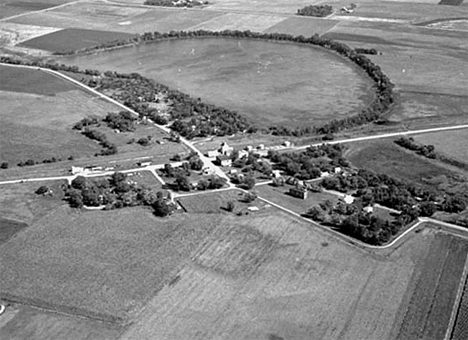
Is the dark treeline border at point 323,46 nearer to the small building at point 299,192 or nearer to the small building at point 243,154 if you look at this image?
the small building at point 243,154

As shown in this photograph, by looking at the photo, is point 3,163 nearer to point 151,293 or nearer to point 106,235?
point 106,235

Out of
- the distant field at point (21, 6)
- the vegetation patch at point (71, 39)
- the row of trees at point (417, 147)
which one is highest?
the distant field at point (21, 6)

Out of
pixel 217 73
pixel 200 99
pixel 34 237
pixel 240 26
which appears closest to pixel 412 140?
pixel 200 99

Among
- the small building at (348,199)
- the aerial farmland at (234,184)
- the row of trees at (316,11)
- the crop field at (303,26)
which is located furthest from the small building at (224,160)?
the row of trees at (316,11)

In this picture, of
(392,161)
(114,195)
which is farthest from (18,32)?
(392,161)

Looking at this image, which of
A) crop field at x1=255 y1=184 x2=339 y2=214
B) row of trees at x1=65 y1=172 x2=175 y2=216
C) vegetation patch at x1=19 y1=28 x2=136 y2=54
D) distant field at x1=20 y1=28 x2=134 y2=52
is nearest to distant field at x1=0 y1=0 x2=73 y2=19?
vegetation patch at x1=19 y1=28 x2=136 y2=54

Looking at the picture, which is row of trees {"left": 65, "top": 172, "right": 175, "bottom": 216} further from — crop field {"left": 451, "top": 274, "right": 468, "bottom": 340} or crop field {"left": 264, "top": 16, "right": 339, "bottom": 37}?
crop field {"left": 264, "top": 16, "right": 339, "bottom": 37}
